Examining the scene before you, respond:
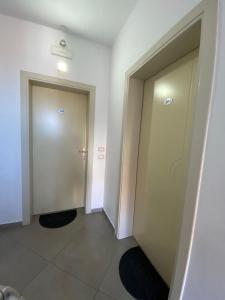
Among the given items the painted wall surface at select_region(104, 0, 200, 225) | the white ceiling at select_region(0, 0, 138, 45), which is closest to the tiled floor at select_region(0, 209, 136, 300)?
the painted wall surface at select_region(104, 0, 200, 225)

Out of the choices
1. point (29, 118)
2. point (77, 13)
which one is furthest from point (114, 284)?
point (77, 13)

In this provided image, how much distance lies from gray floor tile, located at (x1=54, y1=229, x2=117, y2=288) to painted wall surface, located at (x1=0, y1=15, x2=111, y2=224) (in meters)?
0.91

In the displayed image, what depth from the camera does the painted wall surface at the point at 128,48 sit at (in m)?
1.04

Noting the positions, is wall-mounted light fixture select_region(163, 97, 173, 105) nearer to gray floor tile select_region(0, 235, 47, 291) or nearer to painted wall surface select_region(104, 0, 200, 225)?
painted wall surface select_region(104, 0, 200, 225)

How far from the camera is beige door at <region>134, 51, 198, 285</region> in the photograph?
3.65 feet

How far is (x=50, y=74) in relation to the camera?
1894 mm

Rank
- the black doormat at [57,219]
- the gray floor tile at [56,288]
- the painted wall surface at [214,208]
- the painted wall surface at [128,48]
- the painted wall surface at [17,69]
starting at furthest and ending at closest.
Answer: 1. the black doormat at [57,219]
2. the painted wall surface at [17,69]
3. the gray floor tile at [56,288]
4. the painted wall surface at [128,48]
5. the painted wall surface at [214,208]

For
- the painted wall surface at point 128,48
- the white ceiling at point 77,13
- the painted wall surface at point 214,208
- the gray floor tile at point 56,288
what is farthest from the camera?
the white ceiling at point 77,13

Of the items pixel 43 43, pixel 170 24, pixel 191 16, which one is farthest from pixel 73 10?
pixel 191 16

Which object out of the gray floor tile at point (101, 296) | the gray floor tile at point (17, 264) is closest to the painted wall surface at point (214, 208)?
the gray floor tile at point (101, 296)

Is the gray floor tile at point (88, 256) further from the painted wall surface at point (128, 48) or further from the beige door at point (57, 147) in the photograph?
the beige door at point (57, 147)

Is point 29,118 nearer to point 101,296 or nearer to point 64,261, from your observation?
point 64,261

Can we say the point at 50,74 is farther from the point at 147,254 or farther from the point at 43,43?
the point at 147,254

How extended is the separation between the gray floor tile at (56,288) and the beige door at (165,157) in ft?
2.41
